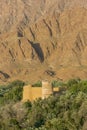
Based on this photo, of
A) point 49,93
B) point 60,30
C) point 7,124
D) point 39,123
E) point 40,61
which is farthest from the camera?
point 60,30

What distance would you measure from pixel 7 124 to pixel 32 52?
120m

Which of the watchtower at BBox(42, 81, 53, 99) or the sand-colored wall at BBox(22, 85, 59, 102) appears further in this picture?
the sand-colored wall at BBox(22, 85, 59, 102)

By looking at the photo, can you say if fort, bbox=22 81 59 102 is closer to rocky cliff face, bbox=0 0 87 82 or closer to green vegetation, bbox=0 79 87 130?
green vegetation, bbox=0 79 87 130

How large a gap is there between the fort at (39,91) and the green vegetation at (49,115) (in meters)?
1.84

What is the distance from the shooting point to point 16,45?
16175 cm

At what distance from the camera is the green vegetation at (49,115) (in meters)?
39.2

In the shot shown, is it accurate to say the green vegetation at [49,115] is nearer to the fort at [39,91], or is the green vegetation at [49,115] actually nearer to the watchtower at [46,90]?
the watchtower at [46,90]

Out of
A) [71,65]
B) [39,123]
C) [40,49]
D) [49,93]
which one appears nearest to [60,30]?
[40,49]

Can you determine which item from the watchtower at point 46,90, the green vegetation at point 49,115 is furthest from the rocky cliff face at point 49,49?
the green vegetation at point 49,115

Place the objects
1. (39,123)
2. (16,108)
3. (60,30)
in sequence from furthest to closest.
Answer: (60,30)
(16,108)
(39,123)

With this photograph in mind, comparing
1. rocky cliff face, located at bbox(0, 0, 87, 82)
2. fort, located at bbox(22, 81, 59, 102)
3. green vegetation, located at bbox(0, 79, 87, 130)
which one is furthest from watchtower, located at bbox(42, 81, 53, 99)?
rocky cliff face, located at bbox(0, 0, 87, 82)

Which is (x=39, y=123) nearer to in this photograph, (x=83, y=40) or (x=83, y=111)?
(x=83, y=111)

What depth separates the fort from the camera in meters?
56.9

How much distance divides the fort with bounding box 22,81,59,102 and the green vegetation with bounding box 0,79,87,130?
1841 mm
